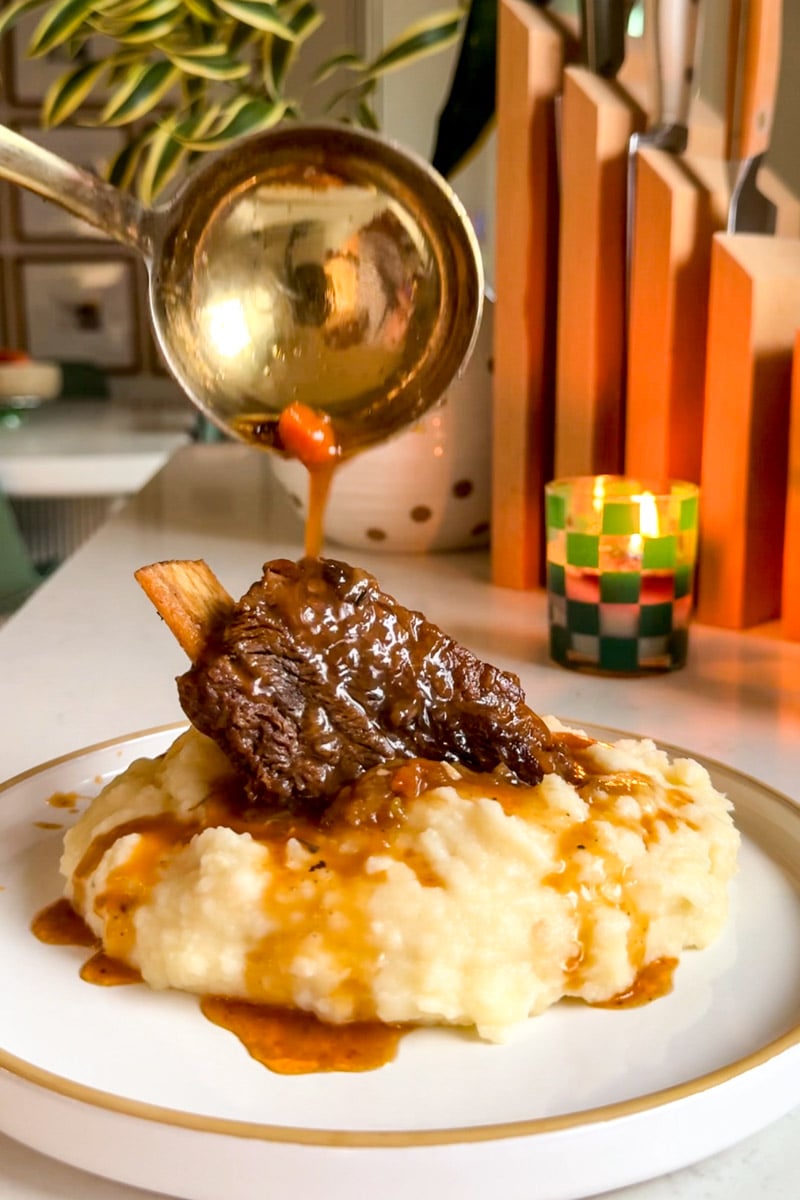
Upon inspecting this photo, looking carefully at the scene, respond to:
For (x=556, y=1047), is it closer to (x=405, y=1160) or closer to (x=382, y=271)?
(x=405, y=1160)

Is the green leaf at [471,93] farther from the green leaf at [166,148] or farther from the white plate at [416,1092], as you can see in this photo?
the white plate at [416,1092]

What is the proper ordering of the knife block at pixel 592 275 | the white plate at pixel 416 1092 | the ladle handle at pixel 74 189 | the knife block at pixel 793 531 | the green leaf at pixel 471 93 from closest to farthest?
the white plate at pixel 416 1092 < the ladle handle at pixel 74 189 < the knife block at pixel 793 531 < the knife block at pixel 592 275 < the green leaf at pixel 471 93

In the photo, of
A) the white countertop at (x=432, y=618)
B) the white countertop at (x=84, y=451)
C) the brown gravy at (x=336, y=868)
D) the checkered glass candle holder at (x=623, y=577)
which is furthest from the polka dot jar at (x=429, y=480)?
the white countertop at (x=84, y=451)

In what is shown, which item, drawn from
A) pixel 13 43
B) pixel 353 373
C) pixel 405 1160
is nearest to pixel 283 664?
pixel 405 1160

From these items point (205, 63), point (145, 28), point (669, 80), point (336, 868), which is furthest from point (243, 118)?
point (336, 868)

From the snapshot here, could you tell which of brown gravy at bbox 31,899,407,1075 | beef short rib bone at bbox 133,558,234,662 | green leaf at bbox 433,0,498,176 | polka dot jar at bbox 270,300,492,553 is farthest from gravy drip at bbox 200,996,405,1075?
green leaf at bbox 433,0,498,176

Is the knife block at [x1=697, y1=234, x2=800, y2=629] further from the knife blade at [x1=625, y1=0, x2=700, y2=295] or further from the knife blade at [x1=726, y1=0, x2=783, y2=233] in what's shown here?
the knife blade at [x1=625, y1=0, x2=700, y2=295]
